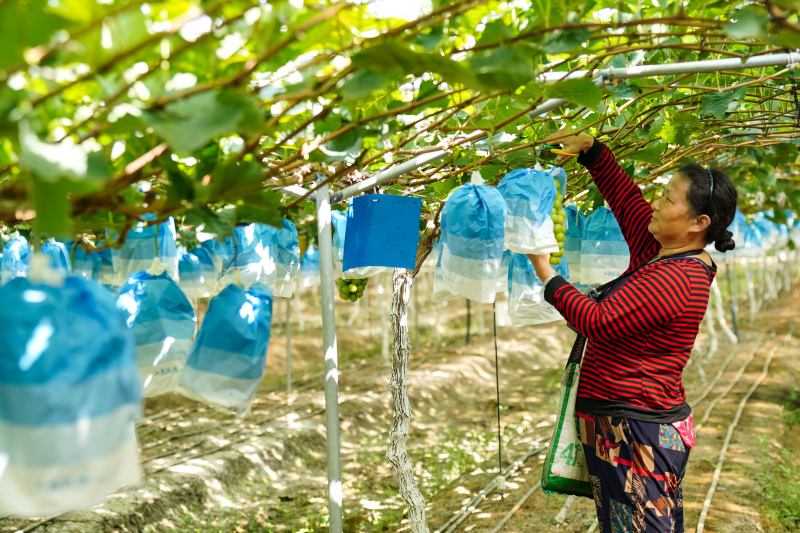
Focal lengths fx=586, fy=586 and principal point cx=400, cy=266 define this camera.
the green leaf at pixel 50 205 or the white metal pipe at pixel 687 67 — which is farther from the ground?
the white metal pipe at pixel 687 67

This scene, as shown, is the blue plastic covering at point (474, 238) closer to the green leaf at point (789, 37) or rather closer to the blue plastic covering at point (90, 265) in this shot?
the green leaf at point (789, 37)

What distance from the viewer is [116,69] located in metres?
0.82

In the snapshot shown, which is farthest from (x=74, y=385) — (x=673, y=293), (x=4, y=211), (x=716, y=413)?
(x=716, y=413)

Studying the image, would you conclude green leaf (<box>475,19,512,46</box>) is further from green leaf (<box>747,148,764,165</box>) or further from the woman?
green leaf (<box>747,148,764,165</box>)

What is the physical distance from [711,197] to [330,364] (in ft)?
3.83

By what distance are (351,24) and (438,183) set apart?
1164 mm

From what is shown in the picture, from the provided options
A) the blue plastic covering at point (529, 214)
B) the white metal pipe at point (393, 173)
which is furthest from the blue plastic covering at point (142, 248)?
the blue plastic covering at point (529, 214)

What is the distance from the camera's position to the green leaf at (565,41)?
3.48 feet

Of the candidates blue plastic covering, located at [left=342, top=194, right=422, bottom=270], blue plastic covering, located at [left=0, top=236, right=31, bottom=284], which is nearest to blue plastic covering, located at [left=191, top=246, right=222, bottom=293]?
blue plastic covering, located at [left=0, top=236, right=31, bottom=284]

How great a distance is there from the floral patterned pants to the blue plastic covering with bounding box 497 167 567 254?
1.88 feet

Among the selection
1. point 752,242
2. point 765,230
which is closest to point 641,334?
point 752,242

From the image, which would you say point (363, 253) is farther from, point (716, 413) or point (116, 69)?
point (716, 413)

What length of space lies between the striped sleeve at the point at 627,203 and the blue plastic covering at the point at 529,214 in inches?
16.8

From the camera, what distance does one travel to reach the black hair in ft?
5.42
